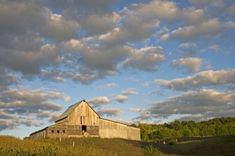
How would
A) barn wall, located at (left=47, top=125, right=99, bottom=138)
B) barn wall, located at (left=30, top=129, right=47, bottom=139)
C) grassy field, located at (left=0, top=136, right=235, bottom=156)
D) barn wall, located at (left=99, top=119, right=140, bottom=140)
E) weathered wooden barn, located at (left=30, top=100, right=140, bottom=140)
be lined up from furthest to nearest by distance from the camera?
1. barn wall, located at (left=99, top=119, right=140, bottom=140)
2. weathered wooden barn, located at (left=30, top=100, right=140, bottom=140)
3. barn wall, located at (left=30, top=129, right=47, bottom=139)
4. barn wall, located at (left=47, top=125, right=99, bottom=138)
5. grassy field, located at (left=0, top=136, right=235, bottom=156)

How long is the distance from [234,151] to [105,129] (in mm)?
39406

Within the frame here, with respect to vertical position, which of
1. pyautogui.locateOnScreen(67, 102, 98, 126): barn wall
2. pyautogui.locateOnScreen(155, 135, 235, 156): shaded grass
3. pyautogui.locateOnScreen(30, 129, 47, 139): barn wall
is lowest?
pyautogui.locateOnScreen(155, 135, 235, 156): shaded grass

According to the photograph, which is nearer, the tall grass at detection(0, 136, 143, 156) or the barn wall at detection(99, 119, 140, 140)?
the tall grass at detection(0, 136, 143, 156)

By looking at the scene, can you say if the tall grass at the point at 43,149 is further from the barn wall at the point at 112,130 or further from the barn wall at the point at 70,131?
the barn wall at the point at 112,130

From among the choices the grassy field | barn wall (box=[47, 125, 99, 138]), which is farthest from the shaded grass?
barn wall (box=[47, 125, 99, 138])

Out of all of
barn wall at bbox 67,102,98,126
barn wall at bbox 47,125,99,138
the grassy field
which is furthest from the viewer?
barn wall at bbox 67,102,98,126

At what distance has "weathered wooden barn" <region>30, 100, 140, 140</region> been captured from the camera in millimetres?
80750

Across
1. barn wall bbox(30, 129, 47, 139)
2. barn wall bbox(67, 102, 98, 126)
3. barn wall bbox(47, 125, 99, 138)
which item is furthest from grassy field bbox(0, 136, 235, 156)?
barn wall bbox(67, 102, 98, 126)

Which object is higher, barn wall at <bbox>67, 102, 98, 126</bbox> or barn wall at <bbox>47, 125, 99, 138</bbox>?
barn wall at <bbox>67, 102, 98, 126</bbox>

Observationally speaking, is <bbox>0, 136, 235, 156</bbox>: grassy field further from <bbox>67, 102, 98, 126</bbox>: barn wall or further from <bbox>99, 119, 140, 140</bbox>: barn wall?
<bbox>99, 119, 140, 140</bbox>: barn wall

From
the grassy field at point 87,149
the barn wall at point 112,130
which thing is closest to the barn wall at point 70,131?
the barn wall at point 112,130

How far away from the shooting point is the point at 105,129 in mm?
85812

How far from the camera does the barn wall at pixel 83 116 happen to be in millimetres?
82500

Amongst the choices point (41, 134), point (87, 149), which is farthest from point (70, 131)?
point (87, 149)
